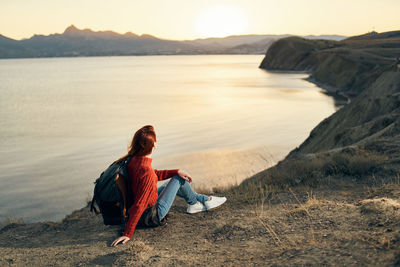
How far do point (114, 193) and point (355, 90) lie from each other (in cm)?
3993

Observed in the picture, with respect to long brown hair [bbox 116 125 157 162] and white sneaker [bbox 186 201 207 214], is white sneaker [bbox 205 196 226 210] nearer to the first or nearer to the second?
white sneaker [bbox 186 201 207 214]

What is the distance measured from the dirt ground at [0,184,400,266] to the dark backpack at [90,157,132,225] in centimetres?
36

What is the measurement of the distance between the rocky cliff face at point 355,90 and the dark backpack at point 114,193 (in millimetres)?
6104

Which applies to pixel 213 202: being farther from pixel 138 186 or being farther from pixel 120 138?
pixel 120 138

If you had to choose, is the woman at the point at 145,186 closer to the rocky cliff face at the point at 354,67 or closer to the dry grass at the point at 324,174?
the dry grass at the point at 324,174

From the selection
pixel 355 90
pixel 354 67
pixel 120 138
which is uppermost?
pixel 354 67

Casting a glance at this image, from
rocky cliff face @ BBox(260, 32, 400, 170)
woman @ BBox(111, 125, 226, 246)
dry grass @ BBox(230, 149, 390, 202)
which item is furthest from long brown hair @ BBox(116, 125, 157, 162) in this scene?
rocky cliff face @ BBox(260, 32, 400, 170)

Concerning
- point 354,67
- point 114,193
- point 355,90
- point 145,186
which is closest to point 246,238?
point 145,186

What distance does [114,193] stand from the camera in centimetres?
480

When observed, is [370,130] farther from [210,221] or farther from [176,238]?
[176,238]

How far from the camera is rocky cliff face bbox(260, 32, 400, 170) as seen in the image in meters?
10.6

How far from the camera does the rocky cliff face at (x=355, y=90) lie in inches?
416

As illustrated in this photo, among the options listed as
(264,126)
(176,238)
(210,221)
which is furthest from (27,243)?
(264,126)

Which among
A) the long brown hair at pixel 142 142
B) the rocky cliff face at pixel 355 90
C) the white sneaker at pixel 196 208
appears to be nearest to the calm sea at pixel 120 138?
the rocky cliff face at pixel 355 90
